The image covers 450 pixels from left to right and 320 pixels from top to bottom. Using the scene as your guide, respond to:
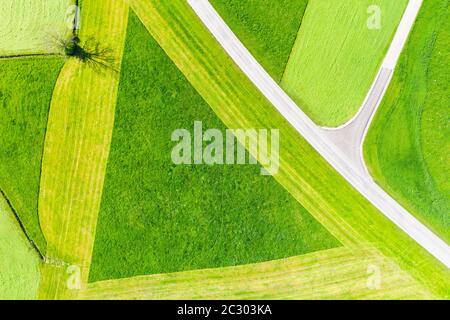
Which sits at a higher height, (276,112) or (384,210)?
(276,112)

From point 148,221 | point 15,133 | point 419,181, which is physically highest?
point 15,133

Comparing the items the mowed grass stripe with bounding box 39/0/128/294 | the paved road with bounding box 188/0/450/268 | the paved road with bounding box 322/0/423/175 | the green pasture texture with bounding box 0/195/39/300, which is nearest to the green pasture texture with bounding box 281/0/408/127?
the paved road with bounding box 322/0/423/175

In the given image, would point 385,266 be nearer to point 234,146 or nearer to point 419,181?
point 419,181

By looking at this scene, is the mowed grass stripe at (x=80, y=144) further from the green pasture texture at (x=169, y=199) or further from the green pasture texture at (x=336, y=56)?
the green pasture texture at (x=336, y=56)

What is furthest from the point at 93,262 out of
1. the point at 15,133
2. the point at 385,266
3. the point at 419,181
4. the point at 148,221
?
the point at 419,181

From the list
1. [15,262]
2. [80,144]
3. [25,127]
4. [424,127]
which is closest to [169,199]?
[80,144]

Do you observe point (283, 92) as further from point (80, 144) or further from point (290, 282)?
point (80, 144)
